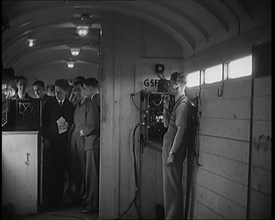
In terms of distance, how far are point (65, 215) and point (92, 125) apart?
0.45 meters

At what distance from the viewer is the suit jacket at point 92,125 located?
1.53 m

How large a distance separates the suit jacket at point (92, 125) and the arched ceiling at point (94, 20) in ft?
0.68

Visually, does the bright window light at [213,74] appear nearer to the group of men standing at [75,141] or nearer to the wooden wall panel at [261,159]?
the wooden wall panel at [261,159]

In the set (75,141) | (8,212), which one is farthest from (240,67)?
(8,212)

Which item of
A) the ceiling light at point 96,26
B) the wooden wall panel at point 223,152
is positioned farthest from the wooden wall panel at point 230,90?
the ceiling light at point 96,26

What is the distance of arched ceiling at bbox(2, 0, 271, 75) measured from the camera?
4.81 feet

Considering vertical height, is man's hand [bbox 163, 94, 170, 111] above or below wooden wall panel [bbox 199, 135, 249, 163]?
above

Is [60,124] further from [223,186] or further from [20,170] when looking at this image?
[223,186]

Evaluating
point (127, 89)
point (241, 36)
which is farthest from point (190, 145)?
point (241, 36)

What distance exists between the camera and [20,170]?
151 centimetres

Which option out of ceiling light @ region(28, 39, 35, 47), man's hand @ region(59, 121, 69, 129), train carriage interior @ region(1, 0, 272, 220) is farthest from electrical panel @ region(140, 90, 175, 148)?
ceiling light @ region(28, 39, 35, 47)

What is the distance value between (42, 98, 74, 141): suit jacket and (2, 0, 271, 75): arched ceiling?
0.66ft

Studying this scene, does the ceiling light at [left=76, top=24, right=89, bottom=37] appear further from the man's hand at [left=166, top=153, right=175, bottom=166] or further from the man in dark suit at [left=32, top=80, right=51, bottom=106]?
the man's hand at [left=166, top=153, right=175, bottom=166]

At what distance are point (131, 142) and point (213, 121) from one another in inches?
15.4
